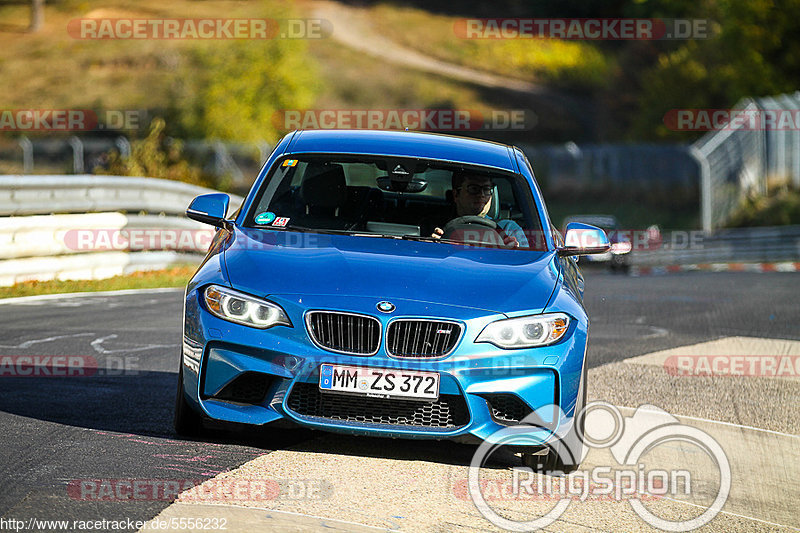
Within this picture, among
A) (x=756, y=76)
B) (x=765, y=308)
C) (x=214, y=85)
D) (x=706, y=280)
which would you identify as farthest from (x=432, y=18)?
(x=765, y=308)

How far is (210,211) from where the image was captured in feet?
23.0

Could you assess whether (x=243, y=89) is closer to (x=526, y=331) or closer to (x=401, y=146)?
(x=401, y=146)

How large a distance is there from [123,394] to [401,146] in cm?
228

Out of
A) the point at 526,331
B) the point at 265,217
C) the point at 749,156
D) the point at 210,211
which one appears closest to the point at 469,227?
the point at 265,217

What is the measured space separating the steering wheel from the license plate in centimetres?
150

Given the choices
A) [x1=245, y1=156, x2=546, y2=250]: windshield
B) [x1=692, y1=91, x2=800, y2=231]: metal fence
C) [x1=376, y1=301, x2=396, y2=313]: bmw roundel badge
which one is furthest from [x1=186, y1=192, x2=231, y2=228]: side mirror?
[x1=692, y1=91, x2=800, y2=231]: metal fence

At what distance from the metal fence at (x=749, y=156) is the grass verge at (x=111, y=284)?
2126 cm

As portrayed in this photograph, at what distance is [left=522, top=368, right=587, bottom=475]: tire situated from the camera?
237 inches

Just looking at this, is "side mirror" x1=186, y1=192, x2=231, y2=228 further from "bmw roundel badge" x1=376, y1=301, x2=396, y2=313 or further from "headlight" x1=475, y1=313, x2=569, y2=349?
"headlight" x1=475, y1=313, x2=569, y2=349

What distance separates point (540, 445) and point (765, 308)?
10954 millimetres

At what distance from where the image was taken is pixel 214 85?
59.7m

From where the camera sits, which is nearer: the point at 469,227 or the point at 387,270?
the point at 387,270

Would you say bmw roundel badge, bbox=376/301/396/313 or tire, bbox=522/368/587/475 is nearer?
bmw roundel badge, bbox=376/301/396/313

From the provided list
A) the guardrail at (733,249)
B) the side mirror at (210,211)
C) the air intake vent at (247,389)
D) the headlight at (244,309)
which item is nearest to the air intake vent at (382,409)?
the air intake vent at (247,389)
